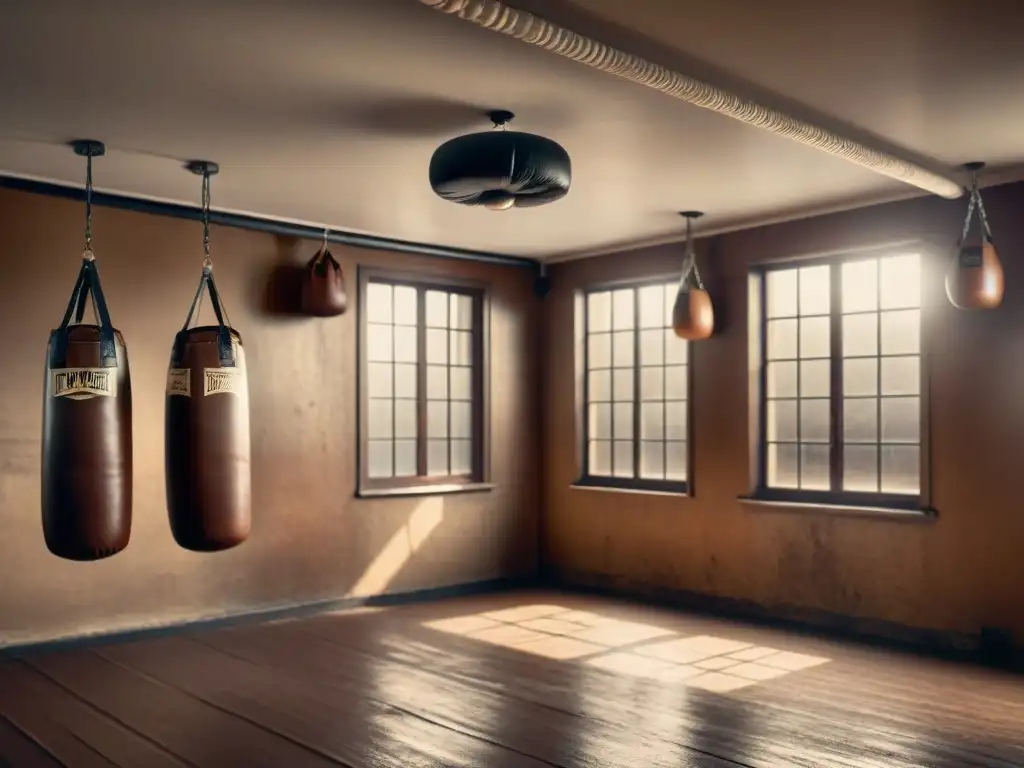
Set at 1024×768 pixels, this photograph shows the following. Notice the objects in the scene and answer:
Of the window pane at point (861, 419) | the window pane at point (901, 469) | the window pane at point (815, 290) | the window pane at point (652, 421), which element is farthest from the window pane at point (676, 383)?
the window pane at point (901, 469)

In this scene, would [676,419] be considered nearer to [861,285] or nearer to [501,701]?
[861,285]

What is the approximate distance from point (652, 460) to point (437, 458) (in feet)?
5.51

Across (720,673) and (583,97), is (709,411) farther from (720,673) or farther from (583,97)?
(583,97)

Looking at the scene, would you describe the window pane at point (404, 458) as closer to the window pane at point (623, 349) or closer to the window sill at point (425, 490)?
the window sill at point (425, 490)

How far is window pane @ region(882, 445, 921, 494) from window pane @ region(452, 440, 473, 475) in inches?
126

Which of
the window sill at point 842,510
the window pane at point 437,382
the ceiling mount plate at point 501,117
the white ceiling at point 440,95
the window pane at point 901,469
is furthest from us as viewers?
the window pane at point 437,382

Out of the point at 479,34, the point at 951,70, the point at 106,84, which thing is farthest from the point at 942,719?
the point at 106,84

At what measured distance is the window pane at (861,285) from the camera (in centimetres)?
609

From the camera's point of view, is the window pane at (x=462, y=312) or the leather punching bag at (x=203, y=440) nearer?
the leather punching bag at (x=203, y=440)

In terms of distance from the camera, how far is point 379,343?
7.18 m

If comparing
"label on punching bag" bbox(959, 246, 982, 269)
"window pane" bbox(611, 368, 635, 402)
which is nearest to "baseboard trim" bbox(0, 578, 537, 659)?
"window pane" bbox(611, 368, 635, 402)

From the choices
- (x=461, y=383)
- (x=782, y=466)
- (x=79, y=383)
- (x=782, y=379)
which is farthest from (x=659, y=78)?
(x=461, y=383)

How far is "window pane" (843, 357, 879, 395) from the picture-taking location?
6.05 meters

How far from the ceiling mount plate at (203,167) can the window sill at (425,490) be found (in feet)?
8.60
